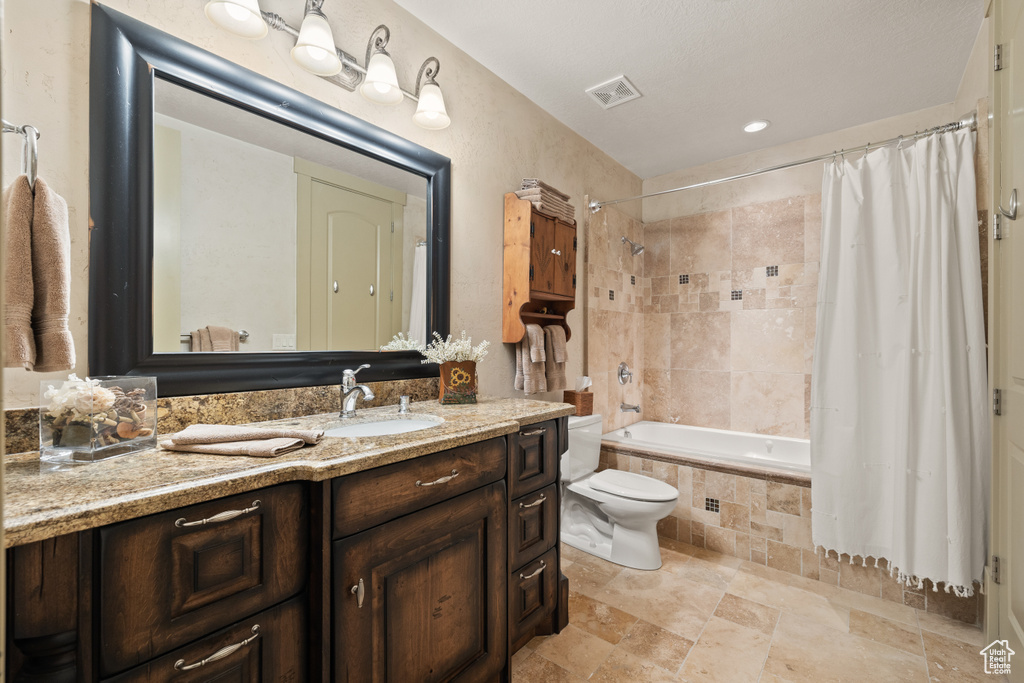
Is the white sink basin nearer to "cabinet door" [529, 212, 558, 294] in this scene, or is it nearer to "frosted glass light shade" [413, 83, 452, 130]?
"cabinet door" [529, 212, 558, 294]

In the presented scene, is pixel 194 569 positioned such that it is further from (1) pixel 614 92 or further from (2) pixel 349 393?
(1) pixel 614 92

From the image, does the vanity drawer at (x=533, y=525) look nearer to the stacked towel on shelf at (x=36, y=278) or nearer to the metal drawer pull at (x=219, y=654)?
the metal drawer pull at (x=219, y=654)

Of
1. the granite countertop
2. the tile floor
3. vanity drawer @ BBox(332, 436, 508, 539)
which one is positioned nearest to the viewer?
the granite countertop

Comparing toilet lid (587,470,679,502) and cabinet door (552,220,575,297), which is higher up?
cabinet door (552,220,575,297)

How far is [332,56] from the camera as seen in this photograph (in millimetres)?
1533

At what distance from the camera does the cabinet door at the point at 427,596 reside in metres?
1.11

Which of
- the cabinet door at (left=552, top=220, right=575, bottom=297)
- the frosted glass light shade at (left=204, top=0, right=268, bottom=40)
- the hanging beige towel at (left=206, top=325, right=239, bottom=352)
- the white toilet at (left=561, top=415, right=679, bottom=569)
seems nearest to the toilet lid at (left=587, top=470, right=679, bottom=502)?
the white toilet at (left=561, top=415, right=679, bottom=569)

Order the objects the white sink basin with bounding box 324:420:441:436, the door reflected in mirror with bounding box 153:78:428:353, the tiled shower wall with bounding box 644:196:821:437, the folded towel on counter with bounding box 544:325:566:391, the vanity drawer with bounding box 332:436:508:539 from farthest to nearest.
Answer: the tiled shower wall with bounding box 644:196:821:437, the folded towel on counter with bounding box 544:325:566:391, the white sink basin with bounding box 324:420:441:436, the door reflected in mirror with bounding box 153:78:428:353, the vanity drawer with bounding box 332:436:508:539

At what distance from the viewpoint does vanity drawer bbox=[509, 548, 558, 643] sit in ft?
5.44

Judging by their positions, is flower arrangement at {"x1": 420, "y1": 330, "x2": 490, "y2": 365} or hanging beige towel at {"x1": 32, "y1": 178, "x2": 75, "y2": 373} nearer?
hanging beige towel at {"x1": 32, "y1": 178, "x2": 75, "y2": 373}

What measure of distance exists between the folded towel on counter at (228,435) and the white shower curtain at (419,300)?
0.78 meters

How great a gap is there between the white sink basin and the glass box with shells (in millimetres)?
480

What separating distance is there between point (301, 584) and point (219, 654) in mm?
177

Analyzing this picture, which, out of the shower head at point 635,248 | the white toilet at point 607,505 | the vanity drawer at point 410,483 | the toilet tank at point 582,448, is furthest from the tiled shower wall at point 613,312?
the vanity drawer at point 410,483
